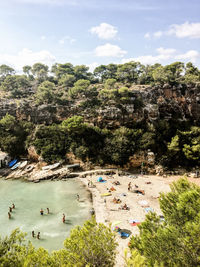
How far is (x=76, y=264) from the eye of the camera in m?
9.62

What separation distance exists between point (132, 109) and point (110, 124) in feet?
23.6

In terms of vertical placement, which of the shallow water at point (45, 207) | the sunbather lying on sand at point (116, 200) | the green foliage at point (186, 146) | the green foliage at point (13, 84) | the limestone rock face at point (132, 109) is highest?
the green foliage at point (13, 84)

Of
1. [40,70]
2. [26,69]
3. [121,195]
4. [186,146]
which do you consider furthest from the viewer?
[26,69]

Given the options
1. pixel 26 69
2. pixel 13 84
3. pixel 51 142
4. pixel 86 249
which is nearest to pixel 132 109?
pixel 51 142

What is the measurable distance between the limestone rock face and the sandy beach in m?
15.4

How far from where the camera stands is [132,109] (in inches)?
1692

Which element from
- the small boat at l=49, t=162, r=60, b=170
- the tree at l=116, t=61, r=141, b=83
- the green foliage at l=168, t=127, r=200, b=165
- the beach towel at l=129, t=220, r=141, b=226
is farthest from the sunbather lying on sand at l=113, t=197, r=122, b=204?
the tree at l=116, t=61, r=141, b=83

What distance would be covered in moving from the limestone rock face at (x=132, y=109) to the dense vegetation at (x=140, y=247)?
32.2 m

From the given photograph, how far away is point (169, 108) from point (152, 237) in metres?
39.0

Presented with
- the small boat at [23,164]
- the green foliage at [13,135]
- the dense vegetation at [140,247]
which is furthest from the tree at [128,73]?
the dense vegetation at [140,247]

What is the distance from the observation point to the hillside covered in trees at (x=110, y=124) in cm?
3841

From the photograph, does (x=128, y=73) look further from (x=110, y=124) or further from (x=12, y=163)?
(x=12, y=163)

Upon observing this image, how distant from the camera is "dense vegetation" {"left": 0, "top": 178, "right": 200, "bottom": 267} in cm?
924

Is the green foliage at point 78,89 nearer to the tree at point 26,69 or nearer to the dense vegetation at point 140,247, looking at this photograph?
the dense vegetation at point 140,247
